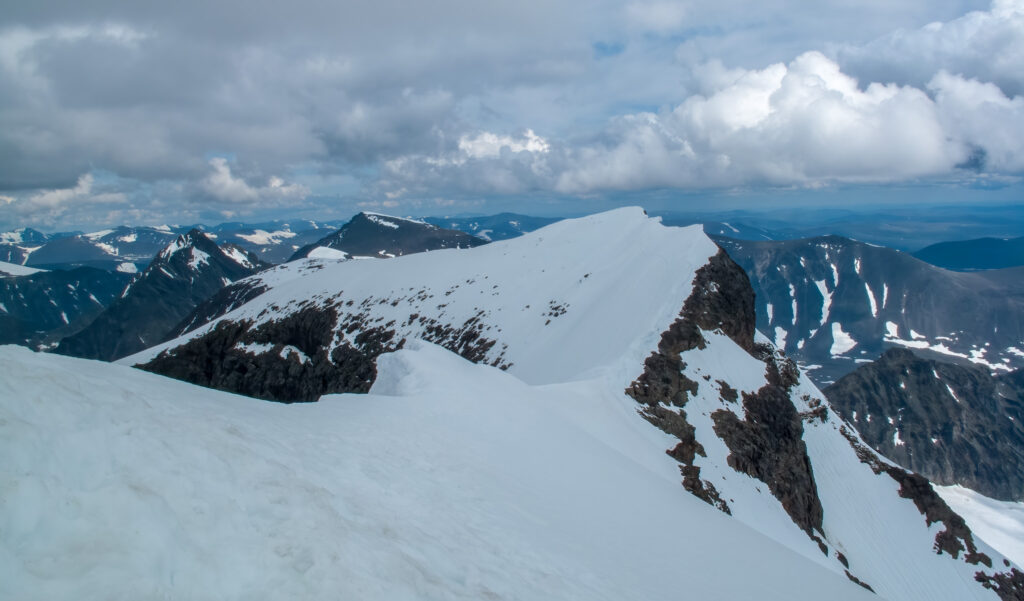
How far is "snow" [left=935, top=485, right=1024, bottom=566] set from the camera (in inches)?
4225

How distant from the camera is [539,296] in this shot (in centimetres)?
5534

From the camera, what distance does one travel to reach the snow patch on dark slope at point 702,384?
2864 cm

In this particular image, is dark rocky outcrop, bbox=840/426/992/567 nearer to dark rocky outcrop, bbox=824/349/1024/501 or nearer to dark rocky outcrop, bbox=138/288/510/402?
dark rocky outcrop, bbox=138/288/510/402

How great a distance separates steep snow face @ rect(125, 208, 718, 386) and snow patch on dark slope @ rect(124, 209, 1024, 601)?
274 mm

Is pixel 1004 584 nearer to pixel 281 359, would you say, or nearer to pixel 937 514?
pixel 937 514

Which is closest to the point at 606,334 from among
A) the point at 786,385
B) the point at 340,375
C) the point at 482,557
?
the point at 786,385

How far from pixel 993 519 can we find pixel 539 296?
14234cm

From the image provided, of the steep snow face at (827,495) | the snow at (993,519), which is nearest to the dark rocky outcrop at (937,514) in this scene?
the steep snow face at (827,495)

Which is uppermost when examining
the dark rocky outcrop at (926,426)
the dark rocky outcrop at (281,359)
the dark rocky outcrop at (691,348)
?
the dark rocky outcrop at (691,348)

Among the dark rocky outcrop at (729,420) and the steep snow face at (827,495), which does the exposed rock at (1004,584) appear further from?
the dark rocky outcrop at (729,420)

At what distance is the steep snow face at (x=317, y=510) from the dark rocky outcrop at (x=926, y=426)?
19924 cm

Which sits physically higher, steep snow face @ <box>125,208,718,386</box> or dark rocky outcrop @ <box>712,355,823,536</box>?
steep snow face @ <box>125,208,718,386</box>

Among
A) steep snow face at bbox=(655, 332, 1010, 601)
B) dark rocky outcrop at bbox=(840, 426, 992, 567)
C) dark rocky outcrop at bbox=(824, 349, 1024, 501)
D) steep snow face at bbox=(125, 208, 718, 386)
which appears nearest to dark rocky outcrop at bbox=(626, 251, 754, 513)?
steep snow face at bbox=(655, 332, 1010, 601)

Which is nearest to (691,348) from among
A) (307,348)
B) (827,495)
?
(827,495)
